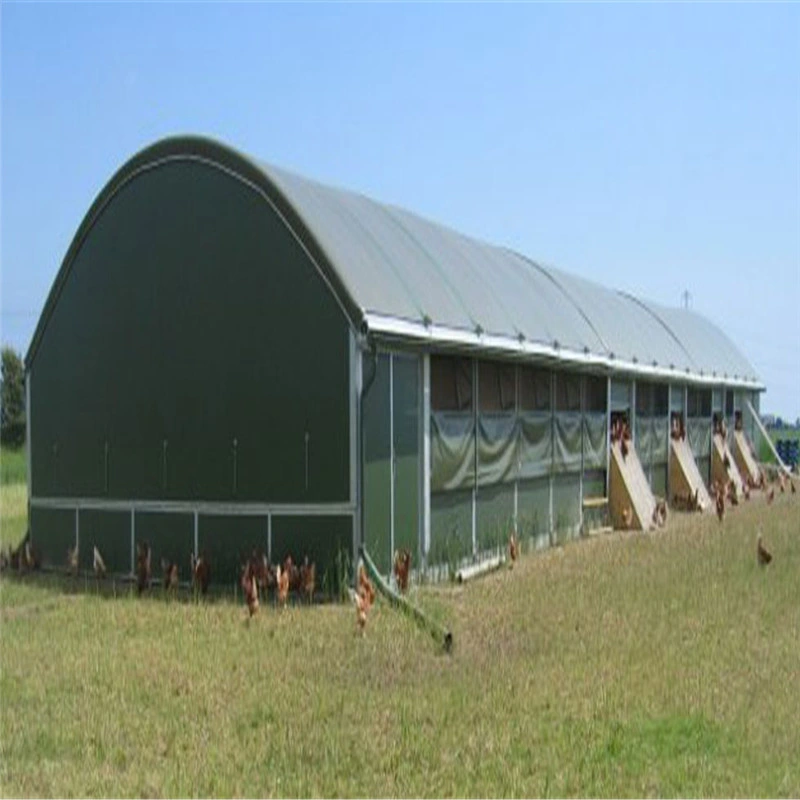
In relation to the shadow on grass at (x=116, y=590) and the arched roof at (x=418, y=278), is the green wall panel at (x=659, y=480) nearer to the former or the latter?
the arched roof at (x=418, y=278)

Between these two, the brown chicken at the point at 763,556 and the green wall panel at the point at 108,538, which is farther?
the green wall panel at the point at 108,538

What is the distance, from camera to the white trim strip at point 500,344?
1386 cm

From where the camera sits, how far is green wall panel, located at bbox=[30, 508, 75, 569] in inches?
639

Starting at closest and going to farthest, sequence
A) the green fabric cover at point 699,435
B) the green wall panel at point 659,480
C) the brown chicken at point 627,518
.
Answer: the brown chicken at point 627,518, the green wall panel at point 659,480, the green fabric cover at point 699,435

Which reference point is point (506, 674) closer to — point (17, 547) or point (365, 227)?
point (365, 227)

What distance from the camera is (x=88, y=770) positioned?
665 centimetres

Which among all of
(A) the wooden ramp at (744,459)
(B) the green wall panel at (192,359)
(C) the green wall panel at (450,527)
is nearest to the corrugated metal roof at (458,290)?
(B) the green wall panel at (192,359)

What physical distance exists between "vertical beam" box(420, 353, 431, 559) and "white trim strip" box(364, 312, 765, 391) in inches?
19.4

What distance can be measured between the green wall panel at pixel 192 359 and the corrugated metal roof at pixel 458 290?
648mm

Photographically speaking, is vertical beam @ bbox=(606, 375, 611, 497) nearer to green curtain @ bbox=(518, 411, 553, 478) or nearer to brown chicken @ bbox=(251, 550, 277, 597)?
green curtain @ bbox=(518, 411, 553, 478)

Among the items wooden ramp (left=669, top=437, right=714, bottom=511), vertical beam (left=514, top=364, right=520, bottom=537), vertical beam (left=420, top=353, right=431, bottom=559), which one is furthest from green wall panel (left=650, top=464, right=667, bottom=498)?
vertical beam (left=420, top=353, right=431, bottom=559)

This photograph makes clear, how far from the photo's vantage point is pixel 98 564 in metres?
15.1

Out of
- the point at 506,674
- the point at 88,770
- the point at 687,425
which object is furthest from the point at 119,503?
the point at 687,425

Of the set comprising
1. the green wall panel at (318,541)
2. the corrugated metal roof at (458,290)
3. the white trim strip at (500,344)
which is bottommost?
the green wall panel at (318,541)
